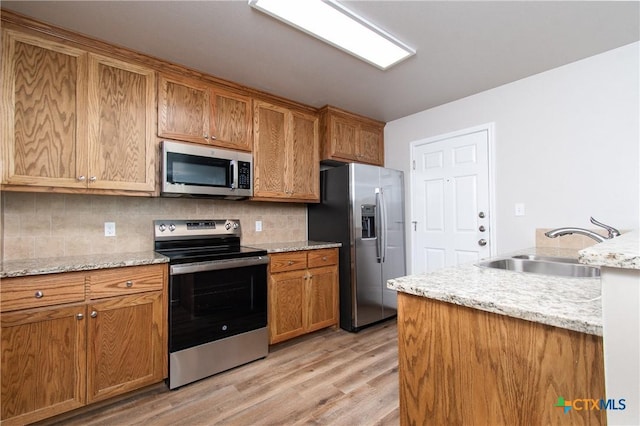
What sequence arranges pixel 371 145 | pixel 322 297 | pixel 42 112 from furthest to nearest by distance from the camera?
1. pixel 371 145
2. pixel 322 297
3. pixel 42 112

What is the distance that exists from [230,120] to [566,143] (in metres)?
2.76

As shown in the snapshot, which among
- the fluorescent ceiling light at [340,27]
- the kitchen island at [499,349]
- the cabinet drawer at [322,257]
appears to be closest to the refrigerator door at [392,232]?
the cabinet drawer at [322,257]

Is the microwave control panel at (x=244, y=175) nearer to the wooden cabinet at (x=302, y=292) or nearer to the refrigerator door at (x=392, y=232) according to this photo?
the wooden cabinet at (x=302, y=292)

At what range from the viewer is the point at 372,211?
306 centimetres

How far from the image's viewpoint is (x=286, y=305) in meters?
2.60

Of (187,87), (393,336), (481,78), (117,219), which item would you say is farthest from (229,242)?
(481,78)

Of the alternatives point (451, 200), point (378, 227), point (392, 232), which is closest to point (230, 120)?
point (378, 227)

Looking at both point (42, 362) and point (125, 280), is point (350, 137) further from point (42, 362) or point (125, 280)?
point (42, 362)

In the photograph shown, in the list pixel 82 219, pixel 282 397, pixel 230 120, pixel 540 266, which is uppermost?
pixel 230 120

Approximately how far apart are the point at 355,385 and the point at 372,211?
1616 millimetres

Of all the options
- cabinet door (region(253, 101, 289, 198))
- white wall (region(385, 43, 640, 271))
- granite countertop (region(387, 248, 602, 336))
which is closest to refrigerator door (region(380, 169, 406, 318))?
white wall (region(385, 43, 640, 271))

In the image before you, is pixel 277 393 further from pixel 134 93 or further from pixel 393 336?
pixel 134 93

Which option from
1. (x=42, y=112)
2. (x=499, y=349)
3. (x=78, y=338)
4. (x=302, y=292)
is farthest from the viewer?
(x=302, y=292)

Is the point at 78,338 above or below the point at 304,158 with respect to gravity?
below
